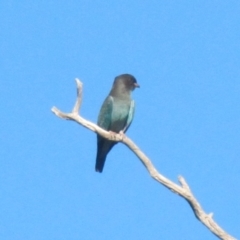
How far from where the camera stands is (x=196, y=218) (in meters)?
9.98

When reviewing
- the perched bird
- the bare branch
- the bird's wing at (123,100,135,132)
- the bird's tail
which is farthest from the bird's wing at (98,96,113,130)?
the bare branch

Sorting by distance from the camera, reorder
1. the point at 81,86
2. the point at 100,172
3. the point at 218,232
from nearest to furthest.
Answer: the point at 218,232 < the point at 81,86 < the point at 100,172

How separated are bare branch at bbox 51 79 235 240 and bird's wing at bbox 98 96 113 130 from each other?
2.18 meters

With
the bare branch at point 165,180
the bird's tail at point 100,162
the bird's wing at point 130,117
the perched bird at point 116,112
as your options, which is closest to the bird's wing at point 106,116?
the perched bird at point 116,112

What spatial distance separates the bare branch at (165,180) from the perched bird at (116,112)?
2.02 metres

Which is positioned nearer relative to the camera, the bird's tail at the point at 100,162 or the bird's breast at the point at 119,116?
the bird's tail at the point at 100,162

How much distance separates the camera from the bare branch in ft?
32.2

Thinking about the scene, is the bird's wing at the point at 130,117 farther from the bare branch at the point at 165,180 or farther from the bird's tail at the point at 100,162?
the bare branch at the point at 165,180

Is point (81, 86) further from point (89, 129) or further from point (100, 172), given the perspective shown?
point (100, 172)

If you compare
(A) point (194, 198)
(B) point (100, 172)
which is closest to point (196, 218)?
(A) point (194, 198)

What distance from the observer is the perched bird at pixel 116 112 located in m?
13.3

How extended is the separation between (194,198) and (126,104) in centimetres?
380

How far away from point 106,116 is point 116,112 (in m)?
0.16

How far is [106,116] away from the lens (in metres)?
13.5
